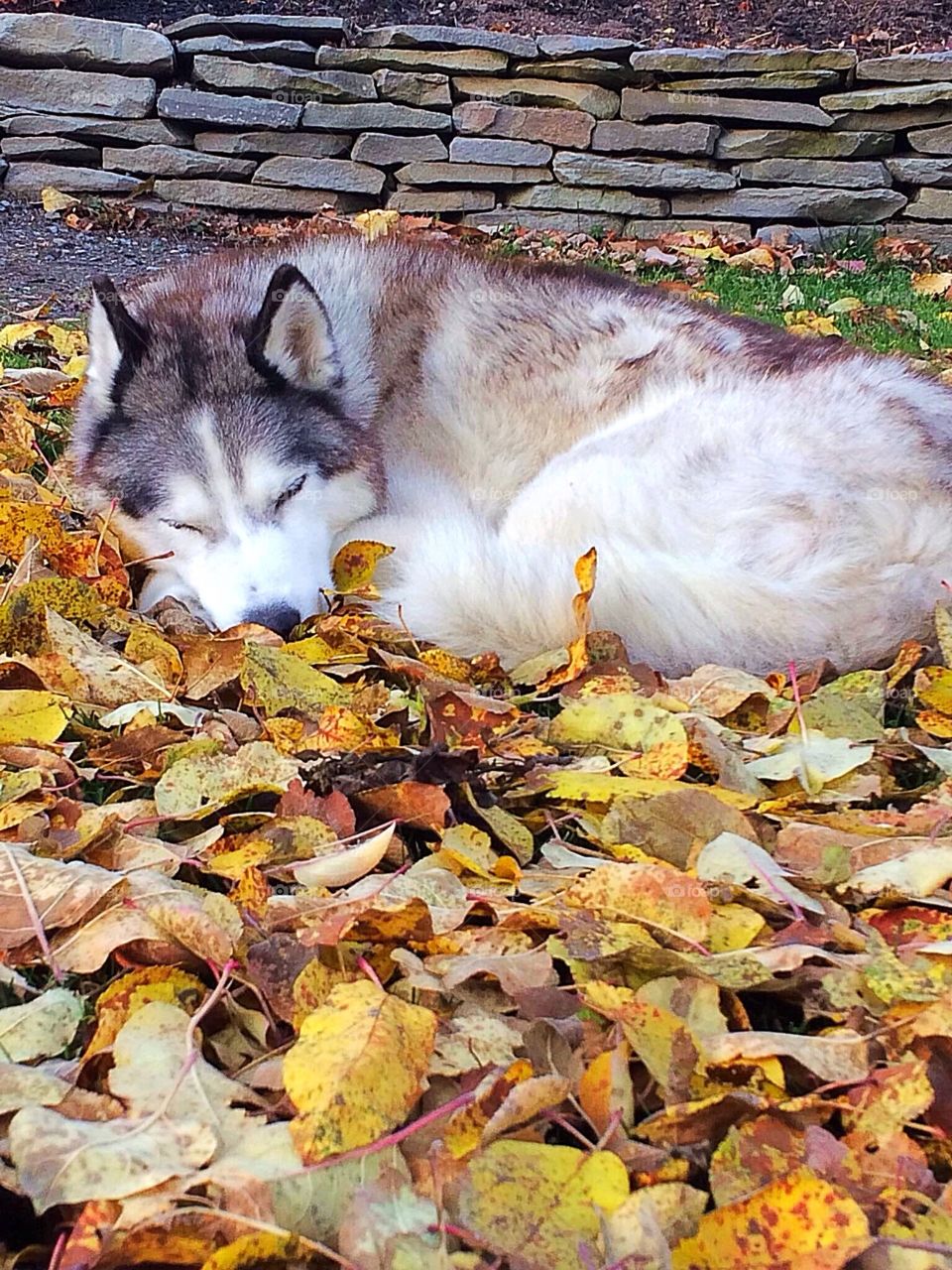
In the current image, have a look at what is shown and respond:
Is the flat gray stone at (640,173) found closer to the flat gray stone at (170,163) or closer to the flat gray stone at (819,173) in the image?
the flat gray stone at (819,173)

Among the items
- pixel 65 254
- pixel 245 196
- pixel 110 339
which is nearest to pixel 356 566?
pixel 110 339

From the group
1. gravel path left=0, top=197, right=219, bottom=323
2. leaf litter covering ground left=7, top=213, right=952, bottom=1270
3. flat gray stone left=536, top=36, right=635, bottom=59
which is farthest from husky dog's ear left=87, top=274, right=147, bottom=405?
flat gray stone left=536, top=36, right=635, bottom=59

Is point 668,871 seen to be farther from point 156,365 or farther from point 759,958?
point 156,365

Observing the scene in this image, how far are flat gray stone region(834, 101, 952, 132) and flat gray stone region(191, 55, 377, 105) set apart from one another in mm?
3448

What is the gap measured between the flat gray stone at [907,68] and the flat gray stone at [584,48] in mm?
1703

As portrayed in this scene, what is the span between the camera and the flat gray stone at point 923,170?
8.09 metres

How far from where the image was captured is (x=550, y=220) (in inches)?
325

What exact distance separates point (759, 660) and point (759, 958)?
1077 millimetres

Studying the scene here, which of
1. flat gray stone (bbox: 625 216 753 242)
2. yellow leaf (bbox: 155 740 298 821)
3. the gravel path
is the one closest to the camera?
yellow leaf (bbox: 155 740 298 821)

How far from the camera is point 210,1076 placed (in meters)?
1.20

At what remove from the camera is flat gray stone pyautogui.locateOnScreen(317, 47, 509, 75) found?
26.2ft

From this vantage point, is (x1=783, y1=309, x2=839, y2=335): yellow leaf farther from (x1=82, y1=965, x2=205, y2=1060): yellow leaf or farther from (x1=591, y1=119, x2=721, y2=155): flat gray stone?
(x1=82, y1=965, x2=205, y2=1060): yellow leaf

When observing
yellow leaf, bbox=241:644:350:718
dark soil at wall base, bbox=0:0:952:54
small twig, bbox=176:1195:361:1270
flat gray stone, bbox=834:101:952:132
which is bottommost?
yellow leaf, bbox=241:644:350:718

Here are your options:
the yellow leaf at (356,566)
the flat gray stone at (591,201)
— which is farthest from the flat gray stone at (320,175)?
the yellow leaf at (356,566)
